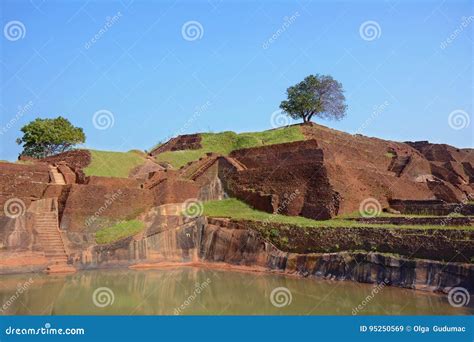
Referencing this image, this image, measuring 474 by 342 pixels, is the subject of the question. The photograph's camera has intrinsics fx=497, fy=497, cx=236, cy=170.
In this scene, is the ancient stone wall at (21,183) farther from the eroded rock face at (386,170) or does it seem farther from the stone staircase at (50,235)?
the eroded rock face at (386,170)

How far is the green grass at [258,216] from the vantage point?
16967 mm

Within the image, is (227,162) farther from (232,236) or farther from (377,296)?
(377,296)

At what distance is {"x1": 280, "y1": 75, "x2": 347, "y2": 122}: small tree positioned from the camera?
3259 centimetres

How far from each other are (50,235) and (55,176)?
4652 mm

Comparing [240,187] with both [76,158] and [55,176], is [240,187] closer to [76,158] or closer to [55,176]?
[55,176]

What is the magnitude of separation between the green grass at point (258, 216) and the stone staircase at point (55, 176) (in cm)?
628

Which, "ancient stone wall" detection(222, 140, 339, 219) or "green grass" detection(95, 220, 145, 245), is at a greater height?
"ancient stone wall" detection(222, 140, 339, 219)

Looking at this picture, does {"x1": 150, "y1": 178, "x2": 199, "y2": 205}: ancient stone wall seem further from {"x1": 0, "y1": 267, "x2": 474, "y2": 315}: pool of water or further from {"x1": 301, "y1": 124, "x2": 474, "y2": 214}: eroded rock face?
{"x1": 301, "y1": 124, "x2": 474, "y2": 214}: eroded rock face

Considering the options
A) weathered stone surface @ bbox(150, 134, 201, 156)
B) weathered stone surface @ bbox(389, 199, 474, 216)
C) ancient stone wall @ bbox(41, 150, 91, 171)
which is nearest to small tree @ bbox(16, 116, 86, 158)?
weathered stone surface @ bbox(150, 134, 201, 156)

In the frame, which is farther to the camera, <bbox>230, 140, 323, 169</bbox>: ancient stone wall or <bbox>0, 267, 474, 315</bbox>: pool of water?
<bbox>230, 140, 323, 169</bbox>: ancient stone wall

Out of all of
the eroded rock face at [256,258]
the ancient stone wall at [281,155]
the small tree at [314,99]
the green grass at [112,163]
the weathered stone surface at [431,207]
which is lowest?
the eroded rock face at [256,258]

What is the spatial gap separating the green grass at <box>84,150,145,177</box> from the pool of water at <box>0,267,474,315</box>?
8.59m

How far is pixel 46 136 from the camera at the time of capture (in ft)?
112

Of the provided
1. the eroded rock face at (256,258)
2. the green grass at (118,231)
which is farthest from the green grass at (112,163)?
the eroded rock face at (256,258)
